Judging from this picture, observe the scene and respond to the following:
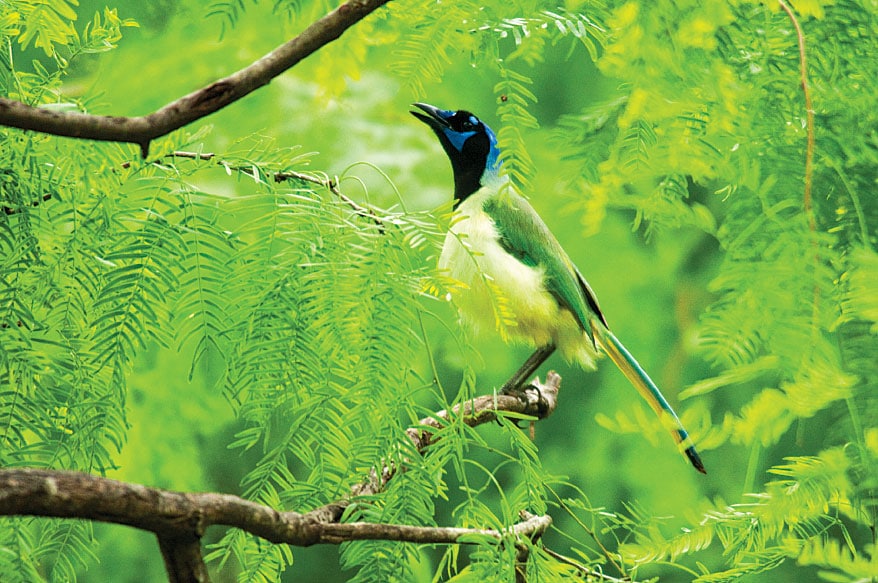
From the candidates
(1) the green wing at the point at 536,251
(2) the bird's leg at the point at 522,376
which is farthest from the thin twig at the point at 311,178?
(2) the bird's leg at the point at 522,376

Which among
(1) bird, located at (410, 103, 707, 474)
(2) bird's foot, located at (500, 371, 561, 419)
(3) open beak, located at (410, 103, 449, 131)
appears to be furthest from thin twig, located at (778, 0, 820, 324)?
(3) open beak, located at (410, 103, 449, 131)

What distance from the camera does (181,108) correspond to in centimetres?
52

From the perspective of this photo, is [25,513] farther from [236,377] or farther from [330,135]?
[330,135]

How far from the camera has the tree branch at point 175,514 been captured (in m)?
0.48

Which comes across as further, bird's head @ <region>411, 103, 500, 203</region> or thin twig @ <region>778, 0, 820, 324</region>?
bird's head @ <region>411, 103, 500, 203</region>

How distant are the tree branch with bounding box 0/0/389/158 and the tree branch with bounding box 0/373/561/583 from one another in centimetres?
19

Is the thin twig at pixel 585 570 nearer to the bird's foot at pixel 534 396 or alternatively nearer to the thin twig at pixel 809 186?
the thin twig at pixel 809 186

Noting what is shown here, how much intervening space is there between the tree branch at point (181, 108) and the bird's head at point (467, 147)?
3.96 feet

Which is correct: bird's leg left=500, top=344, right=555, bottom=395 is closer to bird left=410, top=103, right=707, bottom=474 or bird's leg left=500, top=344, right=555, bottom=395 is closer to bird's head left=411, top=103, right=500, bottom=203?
bird left=410, top=103, right=707, bottom=474

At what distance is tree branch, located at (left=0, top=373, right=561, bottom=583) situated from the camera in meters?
0.48

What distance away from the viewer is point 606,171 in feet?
2.34

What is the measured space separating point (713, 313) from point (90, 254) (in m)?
0.50

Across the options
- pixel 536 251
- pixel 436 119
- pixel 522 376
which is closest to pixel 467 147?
pixel 436 119

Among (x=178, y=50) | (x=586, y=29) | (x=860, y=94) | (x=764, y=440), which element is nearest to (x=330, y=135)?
(x=178, y=50)
